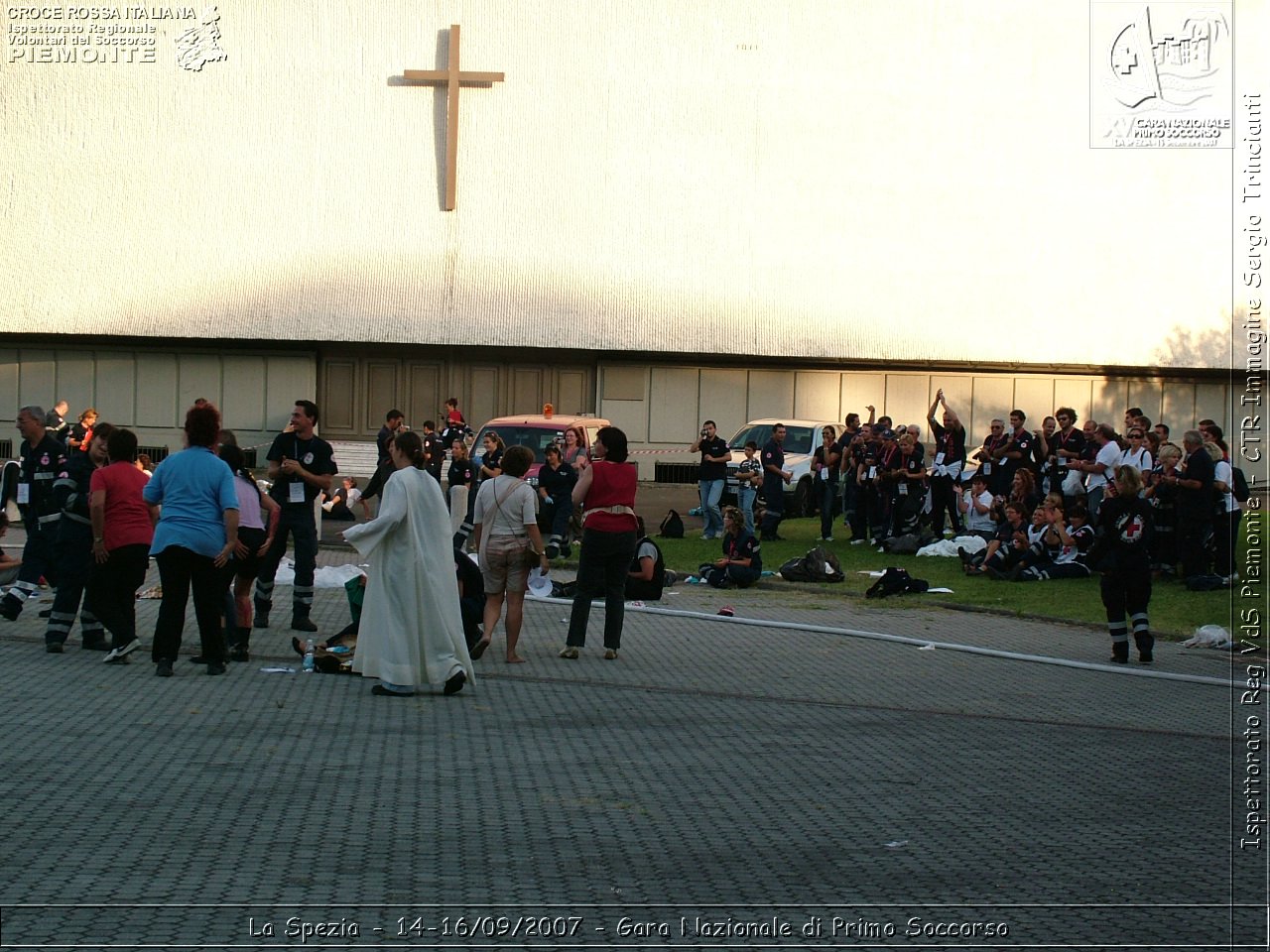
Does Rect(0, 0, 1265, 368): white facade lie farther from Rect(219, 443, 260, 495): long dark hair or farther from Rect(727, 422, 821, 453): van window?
Rect(219, 443, 260, 495): long dark hair

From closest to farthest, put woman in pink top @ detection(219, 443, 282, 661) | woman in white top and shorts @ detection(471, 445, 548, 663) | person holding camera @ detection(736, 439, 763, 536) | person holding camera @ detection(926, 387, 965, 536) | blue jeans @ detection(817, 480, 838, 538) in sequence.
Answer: woman in pink top @ detection(219, 443, 282, 661) → woman in white top and shorts @ detection(471, 445, 548, 663) → person holding camera @ detection(926, 387, 965, 536) → person holding camera @ detection(736, 439, 763, 536) → blue jeans @ detection(817, 480, 838, 538)

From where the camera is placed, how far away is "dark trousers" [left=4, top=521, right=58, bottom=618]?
A: 1348cm

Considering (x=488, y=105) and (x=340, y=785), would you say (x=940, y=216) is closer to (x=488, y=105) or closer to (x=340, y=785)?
(x=488, y=105)

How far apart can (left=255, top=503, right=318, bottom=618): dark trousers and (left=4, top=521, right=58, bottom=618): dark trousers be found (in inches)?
72.6

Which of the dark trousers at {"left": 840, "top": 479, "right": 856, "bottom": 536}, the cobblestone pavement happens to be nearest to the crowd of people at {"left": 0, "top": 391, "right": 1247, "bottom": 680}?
the cobblestone pavement

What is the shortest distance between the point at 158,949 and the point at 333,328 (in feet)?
120

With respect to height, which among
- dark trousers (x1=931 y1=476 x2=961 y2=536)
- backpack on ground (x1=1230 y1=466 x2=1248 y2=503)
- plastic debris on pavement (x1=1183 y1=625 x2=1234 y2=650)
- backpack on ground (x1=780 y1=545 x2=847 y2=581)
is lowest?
plastic debris on pavement (x1=1183 y1=625 x2=1234 y2=650)

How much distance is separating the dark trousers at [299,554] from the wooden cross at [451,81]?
28.6 m

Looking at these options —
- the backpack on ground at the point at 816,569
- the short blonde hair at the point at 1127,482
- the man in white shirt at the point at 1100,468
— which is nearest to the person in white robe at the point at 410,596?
the short blonde hair at the point at 1127,482

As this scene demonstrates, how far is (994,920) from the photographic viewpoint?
5465 millimetres

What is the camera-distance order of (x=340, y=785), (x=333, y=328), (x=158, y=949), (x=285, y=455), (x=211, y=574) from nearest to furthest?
(x=158, y=949), (x=340, y=785), (x=211, y=574), (x=285, y=455), (x=333, y=328)

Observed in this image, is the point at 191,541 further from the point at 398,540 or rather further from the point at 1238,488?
the point at 1238,488

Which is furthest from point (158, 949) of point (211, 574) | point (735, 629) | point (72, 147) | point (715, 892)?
point (72, 147)

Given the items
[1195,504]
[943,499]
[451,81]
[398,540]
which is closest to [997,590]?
[1195,504]
